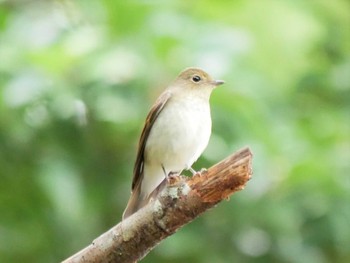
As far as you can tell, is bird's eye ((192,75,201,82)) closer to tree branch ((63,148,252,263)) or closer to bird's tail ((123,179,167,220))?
bird's tail ((123,179,167,220))

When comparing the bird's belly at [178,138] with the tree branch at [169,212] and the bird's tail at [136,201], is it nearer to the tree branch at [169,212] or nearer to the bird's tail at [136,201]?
the bird's tail at [136,201]

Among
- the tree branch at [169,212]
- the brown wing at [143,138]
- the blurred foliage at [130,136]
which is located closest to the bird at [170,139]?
the brown wing at [143,138]

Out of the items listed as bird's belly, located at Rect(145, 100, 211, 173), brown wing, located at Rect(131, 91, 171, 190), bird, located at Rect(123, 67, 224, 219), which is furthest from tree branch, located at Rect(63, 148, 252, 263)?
brown wing, located at Rect(131, 91, 171, 190)

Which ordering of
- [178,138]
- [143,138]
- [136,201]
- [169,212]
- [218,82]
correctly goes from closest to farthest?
[169,212], [136,201], [178,138], [143,138], [218,82]

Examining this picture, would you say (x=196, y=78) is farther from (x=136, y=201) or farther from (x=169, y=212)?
(x=169, y=212)

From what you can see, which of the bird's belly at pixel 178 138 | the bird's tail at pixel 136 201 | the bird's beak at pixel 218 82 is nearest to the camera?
the bird's tail at pixel 136 201

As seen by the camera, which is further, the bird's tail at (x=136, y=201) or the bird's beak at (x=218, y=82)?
the bird's beak at (x=218, y=82)

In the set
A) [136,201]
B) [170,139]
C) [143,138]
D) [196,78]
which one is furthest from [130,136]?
[136,201]
